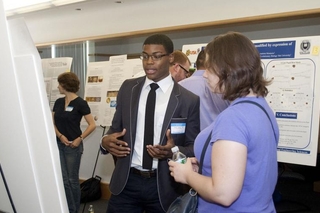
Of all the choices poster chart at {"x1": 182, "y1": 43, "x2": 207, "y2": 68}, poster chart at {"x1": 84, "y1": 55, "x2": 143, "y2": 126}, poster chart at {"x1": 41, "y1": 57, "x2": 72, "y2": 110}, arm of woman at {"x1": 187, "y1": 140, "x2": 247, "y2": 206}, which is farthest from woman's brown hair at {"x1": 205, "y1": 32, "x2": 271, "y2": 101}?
poster chart at {"x1": 41, "y1": 57, "x2": 72, "y2": 110}

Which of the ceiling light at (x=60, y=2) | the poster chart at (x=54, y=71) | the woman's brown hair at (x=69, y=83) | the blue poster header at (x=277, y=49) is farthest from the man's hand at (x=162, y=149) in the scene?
the poster chart at (x=54, y=71)

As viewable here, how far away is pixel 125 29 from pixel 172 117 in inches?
113

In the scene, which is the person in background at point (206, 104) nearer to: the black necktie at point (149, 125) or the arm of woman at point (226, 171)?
the black necktie at point (149, 125)

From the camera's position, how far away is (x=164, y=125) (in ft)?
6.48

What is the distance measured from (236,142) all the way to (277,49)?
2244 millimetres

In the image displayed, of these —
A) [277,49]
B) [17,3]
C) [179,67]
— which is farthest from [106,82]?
[277,49]

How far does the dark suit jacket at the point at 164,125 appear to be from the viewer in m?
1.95

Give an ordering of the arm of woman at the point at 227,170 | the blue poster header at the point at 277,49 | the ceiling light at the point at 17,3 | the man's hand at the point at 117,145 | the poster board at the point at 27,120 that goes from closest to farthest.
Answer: the poster board at the point at 27,120
the arm of woman at the point at 227,170
the man's hand at the point at 117,145
the blue poster header at the point at 277,49
the ceiling light at the point at 17,3

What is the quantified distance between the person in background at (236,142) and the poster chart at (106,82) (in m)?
2.94

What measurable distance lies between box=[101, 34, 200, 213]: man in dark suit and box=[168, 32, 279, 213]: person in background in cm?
63

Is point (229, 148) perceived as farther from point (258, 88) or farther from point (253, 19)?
point (253, 19)

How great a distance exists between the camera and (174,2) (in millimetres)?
4113

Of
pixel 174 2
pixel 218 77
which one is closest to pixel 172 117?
pixel 218 77

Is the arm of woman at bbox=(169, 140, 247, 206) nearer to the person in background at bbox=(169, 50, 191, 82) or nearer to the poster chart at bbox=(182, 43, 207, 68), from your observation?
the person in background at bbox=(169, 50, 191, 82)
